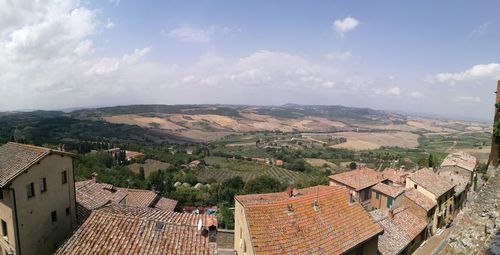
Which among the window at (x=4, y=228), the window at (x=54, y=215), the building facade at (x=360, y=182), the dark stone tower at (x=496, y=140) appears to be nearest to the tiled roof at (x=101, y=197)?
the window at (x=54, y=215)

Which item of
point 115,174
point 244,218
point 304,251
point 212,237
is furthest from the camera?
point 115,174

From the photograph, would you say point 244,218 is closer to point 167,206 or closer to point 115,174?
point 167,206

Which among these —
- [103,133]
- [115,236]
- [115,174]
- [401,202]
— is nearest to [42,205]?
[115,236]

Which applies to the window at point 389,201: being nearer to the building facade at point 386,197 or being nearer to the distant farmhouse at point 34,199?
the building facade at point 386,197

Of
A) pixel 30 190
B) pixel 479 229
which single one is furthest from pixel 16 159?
pixel 479 229

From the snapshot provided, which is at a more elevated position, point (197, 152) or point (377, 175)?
point (377, 175)

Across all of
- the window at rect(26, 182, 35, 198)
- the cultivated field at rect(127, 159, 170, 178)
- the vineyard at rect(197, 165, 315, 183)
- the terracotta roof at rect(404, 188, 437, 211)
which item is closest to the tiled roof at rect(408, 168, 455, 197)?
the terracotta roof at rect(404, 188, 437, 211)
